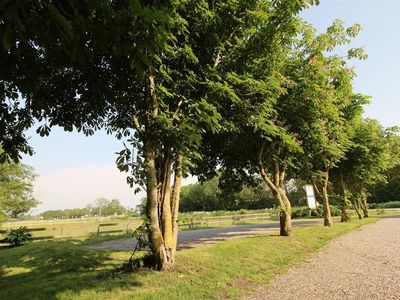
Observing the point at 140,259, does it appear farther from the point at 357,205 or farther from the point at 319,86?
the point at 357,205

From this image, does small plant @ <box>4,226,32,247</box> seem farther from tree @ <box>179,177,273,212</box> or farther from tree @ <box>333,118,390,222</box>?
tree @ <box>179,177,273,212</box>

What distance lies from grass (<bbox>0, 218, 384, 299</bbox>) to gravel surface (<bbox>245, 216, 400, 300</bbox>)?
60 cm

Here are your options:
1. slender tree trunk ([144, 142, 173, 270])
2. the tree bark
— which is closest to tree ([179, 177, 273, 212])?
the tree bark

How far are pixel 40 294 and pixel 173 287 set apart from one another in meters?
3.06

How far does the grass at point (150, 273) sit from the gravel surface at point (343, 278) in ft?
1.95

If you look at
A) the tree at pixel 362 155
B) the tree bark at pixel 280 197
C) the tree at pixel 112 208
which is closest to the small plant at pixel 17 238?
the tree bark at pixel 280 197

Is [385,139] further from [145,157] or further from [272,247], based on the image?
[145,157]

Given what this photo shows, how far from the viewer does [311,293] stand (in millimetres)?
7848

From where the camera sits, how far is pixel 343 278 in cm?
914

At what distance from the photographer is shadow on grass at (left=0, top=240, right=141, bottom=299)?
8.28 metres

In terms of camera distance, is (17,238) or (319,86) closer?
(319,86)

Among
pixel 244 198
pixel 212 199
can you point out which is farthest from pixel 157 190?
pixel 212 199

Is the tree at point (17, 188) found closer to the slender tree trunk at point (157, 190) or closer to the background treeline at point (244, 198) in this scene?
the background treeline at point (244, 198)

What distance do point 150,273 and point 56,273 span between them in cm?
380
